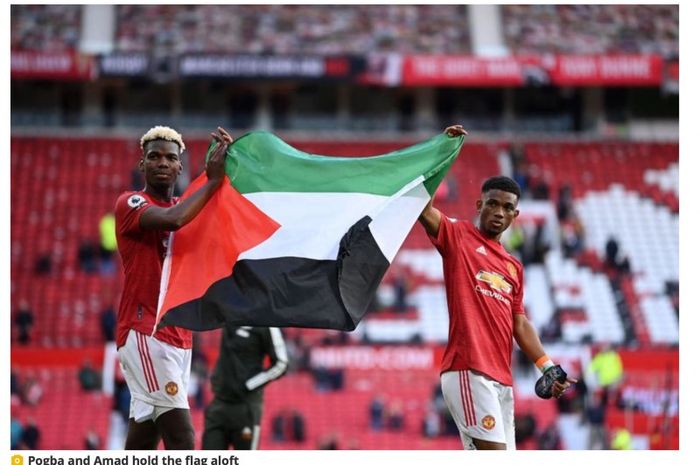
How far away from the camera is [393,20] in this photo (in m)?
35.8

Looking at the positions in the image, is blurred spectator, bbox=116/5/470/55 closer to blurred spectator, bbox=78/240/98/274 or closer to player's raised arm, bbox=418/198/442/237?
blurred spectator, bbox=78/240/98/274

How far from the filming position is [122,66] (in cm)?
3241

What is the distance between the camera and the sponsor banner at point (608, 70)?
33.3m

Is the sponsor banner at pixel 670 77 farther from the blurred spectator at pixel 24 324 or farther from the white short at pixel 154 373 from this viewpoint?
the white short at pixel 154 373

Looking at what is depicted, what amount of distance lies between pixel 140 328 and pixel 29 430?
1220cm

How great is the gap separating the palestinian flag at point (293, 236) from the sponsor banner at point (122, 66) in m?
25.0

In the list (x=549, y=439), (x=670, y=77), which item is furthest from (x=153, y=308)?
(x=670, y=77)

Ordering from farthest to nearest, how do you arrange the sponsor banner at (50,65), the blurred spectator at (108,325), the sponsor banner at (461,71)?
the sponsor banner at (461,71), the sponsor banner at (50,65), the blurred spectator at (108,325)

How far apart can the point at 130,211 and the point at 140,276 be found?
0.38m

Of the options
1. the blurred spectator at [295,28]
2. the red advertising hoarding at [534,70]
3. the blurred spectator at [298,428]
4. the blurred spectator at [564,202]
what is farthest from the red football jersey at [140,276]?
the blurred spectator at [295,28]

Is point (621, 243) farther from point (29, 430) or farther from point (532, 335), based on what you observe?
point (532, 335)

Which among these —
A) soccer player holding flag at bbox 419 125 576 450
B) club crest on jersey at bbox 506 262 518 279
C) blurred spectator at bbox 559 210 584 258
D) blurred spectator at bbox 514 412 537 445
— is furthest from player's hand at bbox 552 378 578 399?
blurred spectator at bbox 559 210 584 258

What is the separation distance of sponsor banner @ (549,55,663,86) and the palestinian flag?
85.4ft

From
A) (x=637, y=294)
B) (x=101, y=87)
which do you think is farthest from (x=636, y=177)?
(x=101, y=87)
